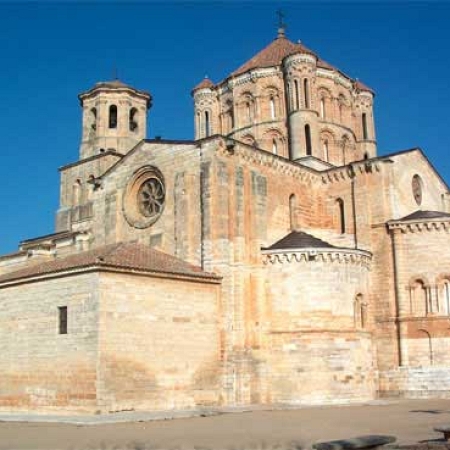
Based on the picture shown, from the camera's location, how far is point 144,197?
2653cm

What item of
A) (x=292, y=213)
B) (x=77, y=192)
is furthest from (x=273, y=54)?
(x=77, y=192)

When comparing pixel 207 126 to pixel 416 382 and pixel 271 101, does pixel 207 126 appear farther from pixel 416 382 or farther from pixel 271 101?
pixel 416 382

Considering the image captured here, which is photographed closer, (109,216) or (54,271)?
(54,271)

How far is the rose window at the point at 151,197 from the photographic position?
25750 mm

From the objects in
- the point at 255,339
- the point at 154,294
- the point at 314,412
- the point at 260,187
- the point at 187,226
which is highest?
the point at 260,187

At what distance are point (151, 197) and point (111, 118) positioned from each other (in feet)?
35.7

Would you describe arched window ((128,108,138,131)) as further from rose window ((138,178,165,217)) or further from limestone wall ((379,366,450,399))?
limestone wall ((379,366,450,399))

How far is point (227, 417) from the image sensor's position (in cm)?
1739

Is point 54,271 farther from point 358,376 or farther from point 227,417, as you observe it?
point 358,376

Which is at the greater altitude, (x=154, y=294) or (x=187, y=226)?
(x=187, y=226)

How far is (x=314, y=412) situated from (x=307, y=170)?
12050mm

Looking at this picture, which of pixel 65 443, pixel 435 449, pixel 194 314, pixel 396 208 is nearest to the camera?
pixel 435 449

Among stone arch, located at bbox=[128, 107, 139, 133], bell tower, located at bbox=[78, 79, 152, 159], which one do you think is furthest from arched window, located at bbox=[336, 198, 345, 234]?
stone arch, located at bbox=[128, 107, 139, 133]

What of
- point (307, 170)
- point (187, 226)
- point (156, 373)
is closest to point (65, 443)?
point (156, 373)
